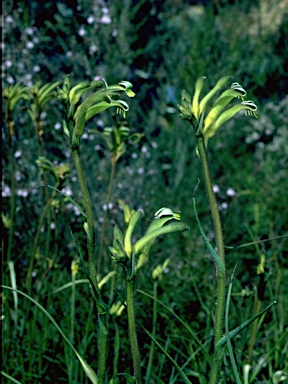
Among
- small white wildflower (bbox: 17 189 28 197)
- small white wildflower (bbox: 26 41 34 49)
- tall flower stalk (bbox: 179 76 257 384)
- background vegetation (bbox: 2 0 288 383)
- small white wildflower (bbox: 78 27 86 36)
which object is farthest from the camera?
small white wildflower (bbox: 78 27 86 36)

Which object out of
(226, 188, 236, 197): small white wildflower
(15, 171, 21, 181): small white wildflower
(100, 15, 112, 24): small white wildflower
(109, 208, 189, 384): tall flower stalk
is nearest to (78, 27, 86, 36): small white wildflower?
(100, 15, 112, 24): small white wildflower

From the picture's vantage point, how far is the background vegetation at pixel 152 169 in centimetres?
194

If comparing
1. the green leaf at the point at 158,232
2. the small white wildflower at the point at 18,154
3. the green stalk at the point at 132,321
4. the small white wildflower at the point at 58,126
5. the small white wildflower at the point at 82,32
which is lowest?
the green stalk at the point at 132,321

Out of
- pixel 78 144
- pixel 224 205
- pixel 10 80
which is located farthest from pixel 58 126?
pixel 78 144

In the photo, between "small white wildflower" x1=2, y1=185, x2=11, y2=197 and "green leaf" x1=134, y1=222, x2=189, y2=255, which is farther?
"small white wildflower" x1=2, y1=185, x2=11, y2=197

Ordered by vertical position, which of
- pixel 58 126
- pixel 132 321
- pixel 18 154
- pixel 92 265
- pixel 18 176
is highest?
pixel 58 126

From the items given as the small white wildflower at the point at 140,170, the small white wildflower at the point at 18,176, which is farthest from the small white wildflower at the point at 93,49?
the small white wildflower at the point at 18,176

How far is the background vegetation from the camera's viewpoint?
6.35 ft

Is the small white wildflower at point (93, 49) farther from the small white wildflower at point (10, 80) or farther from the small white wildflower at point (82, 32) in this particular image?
the small white wildflower at point (10, 80)

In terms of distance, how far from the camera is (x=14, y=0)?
12.2 ft

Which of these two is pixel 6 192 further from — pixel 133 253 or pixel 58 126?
pixel 133 253

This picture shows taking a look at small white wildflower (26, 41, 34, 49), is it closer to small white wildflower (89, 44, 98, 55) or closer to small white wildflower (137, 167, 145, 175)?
small white wildflower (89, 44, 98, 55)

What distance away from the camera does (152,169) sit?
351 cm

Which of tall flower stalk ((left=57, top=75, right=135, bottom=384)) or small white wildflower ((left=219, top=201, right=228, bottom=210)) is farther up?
small white wildflower ((left=219, top=201, right=228, bottom=210))
